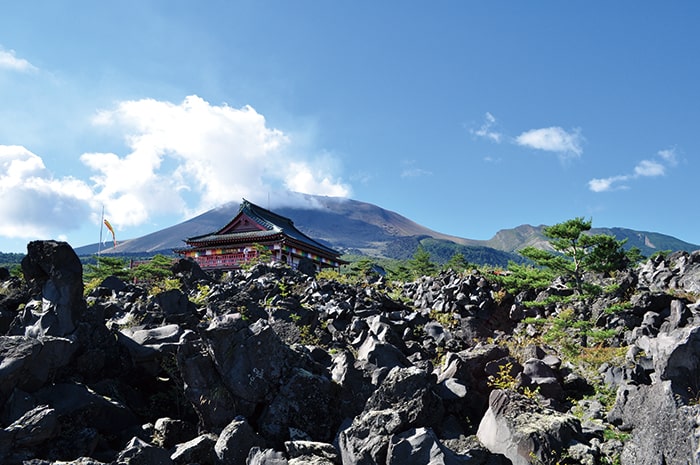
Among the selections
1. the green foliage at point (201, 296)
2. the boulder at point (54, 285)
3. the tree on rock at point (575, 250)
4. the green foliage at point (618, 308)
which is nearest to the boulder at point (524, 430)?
the green foliage at point (618, 308)

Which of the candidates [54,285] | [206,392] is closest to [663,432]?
[206,392]

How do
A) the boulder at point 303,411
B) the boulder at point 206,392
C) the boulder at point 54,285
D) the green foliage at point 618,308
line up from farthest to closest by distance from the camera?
1. the green foliage at point 618,308
2. the boulder at point 54,285
3. the boulder at point 206,392
4. the boulder at point 303,411

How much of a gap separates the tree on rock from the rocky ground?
1.74 m

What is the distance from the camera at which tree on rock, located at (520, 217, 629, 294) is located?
13.8 metres

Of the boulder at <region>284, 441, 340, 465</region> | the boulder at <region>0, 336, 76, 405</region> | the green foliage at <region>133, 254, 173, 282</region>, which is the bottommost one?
the boulder at <region>284, 441, 340, 465</region>

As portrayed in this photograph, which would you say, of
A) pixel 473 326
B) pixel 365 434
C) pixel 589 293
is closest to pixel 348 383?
pixel 365 434

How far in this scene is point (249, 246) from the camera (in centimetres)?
3800

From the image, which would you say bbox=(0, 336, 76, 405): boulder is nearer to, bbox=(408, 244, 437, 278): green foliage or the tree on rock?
the tree on rock

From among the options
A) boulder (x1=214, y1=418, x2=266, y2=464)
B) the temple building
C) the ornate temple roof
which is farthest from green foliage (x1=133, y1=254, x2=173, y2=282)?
boulder (x1=214, y1=418, x2=266, y2=464)

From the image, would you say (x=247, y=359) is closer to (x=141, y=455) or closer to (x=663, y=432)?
(x=141, y=455)

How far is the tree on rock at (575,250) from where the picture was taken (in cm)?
1381

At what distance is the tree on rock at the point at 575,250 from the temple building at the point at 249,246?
2262 cm

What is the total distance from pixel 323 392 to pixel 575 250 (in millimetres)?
10069

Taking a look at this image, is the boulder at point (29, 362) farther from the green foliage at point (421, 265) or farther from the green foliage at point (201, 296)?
the green foliage at point (421, 265)
